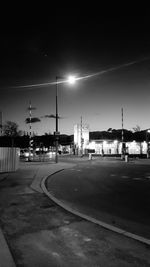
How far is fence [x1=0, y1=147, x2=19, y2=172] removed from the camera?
17.5 metres

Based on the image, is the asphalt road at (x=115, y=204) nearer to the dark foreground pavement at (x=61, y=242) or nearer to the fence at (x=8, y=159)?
the dark foreground pavement at (x=61, y=242)

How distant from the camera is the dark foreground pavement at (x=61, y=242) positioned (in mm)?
3879

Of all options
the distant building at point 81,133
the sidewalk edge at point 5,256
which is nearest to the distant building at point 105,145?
the distant building at point 81,133

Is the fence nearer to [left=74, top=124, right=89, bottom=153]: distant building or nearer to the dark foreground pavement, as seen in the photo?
the dark foreground pavement

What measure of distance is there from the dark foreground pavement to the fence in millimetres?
10915

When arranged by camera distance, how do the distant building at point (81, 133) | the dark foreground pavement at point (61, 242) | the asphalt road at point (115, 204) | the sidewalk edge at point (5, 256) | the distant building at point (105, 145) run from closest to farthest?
the sidewalk edge at point (5, 256), the dark foreground pavement at point (61, 242), the asphalt road at point (115, 204), the distant building at point (81, 133), the distant building at point (105, 145)

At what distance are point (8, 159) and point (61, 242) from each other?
14.3 m

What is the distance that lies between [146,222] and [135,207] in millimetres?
1572

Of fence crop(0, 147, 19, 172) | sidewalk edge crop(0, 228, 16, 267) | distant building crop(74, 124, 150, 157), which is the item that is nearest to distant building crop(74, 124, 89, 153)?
distant building crop(74, 124, 150, 157)

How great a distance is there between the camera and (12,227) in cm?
556

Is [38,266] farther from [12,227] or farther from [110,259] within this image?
[12,227]

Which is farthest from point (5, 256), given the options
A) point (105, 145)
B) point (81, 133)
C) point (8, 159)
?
point (105, 145)

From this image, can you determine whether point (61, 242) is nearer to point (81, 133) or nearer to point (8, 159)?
point (8, 159)

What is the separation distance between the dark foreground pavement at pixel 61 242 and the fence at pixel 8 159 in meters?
10.9
